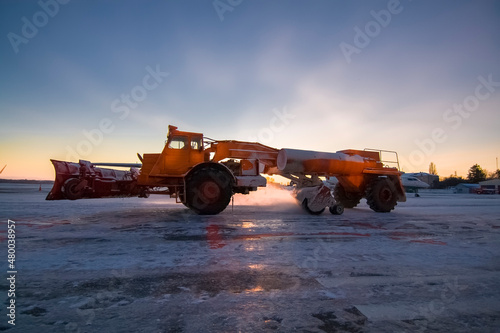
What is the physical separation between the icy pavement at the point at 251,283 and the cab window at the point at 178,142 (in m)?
3.81

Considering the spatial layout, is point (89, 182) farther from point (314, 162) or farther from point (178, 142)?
point (314, 162)

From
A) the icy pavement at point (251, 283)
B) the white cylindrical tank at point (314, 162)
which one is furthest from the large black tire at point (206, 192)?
the white cylindrical tank at point (314, 162)

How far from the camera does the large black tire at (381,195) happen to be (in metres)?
10.1

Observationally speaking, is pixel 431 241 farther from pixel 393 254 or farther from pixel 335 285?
pixel 335 285

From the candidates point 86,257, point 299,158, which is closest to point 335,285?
point 86,257

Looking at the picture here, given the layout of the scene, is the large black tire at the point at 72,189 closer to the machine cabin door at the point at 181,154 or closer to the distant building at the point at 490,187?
the machine cabin door at the point at 181,154

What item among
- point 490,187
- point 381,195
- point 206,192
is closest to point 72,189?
point 206,192

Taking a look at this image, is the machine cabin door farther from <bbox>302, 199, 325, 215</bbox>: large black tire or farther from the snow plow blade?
<bbox>302, 199, 325, 215</bbox>: large black tire

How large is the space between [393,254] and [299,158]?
6.17 metres

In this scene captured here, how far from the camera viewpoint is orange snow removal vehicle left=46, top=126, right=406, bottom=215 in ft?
25.0

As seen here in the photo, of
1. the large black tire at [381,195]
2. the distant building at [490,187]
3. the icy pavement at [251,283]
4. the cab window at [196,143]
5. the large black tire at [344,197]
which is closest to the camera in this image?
the icy pavement at [251,283]

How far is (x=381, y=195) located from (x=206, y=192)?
23.5 ft

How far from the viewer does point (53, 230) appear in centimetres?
510

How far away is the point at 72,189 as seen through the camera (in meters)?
7.64
